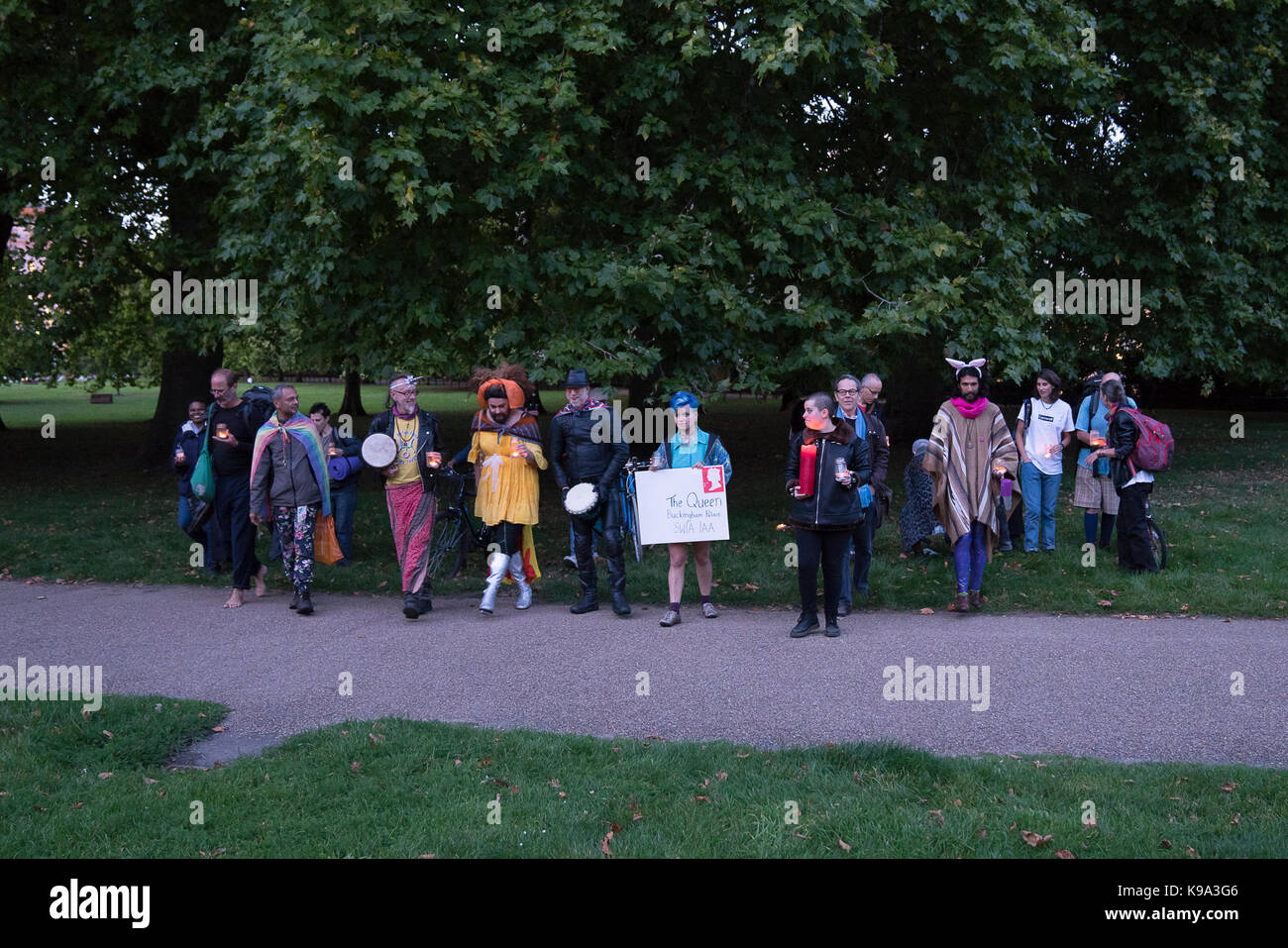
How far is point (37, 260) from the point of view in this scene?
1708 centimetres

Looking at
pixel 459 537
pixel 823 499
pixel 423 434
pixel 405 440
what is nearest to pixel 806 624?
pixel 823 499

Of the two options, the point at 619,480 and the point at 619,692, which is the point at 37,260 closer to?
the point at 619,480

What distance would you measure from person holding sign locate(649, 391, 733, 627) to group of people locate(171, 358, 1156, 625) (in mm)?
14

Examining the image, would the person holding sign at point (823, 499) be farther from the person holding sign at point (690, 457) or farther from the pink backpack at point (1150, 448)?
the pink backpack at point (1150, 448)

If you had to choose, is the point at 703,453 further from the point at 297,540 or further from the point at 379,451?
the point at 297,540

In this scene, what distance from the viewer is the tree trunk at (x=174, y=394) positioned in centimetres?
2173

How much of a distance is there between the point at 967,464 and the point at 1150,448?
Result: 94.6 inches

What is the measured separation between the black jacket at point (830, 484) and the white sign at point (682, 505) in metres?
0.77

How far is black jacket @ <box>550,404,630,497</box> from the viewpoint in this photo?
10.1 meters

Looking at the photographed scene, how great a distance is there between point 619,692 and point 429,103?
22.0ft

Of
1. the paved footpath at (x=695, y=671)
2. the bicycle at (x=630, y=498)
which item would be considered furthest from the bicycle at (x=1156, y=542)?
the bicycle at (x=630, y=498)

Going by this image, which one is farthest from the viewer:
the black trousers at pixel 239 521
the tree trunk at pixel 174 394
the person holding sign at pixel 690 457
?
the tree trunk at pixel 174 394
